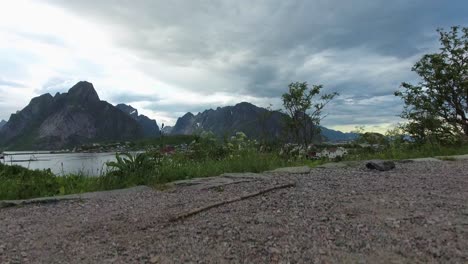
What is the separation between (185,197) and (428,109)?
13256 mm

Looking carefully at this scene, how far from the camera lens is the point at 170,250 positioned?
2838 millimetres

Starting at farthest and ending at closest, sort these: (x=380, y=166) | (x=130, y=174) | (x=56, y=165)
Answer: (x=56, y=165) → (x=380, y=166) → (x=130, y=174)

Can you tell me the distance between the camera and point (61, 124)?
557ft

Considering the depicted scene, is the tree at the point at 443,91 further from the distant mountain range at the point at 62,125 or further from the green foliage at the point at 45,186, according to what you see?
the distant mountain range at the point at 62,125

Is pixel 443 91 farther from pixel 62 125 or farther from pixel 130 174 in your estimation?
pixel 62 125

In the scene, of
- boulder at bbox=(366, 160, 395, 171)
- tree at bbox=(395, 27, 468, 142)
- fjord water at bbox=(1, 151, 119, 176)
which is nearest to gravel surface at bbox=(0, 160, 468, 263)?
boulder at bbox=(366, 160, 395, 171)

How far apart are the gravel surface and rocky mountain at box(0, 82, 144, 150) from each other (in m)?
147

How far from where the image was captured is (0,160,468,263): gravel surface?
2670 millimetres

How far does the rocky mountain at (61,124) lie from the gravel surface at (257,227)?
146647mm

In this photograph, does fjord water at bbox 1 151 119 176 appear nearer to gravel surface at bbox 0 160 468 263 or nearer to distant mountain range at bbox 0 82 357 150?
gravel surface at bbox 0 160 468 263

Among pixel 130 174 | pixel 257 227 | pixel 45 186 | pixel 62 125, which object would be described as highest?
pixel 62 125

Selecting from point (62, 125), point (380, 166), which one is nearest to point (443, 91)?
point (380, 166)

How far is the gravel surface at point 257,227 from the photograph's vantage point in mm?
2670

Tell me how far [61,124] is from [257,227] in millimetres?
185906
